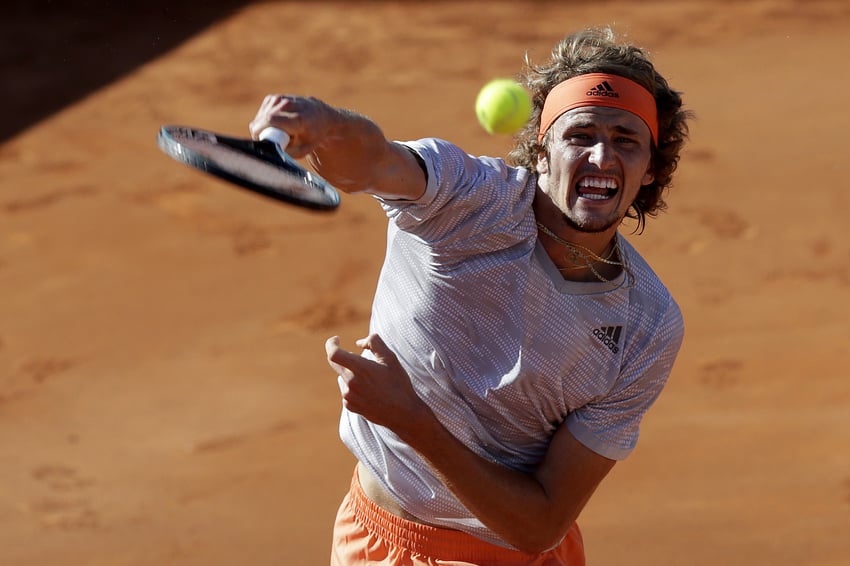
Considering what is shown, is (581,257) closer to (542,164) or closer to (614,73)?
(542,164)

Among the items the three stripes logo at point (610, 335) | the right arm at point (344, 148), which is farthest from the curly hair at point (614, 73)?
the right arm at point (344, 148)

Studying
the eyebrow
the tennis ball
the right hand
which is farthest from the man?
the tennis ball

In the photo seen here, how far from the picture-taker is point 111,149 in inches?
377

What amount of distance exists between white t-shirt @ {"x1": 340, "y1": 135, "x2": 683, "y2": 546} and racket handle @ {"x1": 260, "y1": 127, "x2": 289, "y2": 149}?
1.44 ft

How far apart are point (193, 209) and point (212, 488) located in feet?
10.3

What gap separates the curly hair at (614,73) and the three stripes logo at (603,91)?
0.20 feet

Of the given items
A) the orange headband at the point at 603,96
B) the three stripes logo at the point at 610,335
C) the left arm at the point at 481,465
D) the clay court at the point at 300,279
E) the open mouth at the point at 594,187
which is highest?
the orange headband at the point at 603,96

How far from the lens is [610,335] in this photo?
10.3 ft

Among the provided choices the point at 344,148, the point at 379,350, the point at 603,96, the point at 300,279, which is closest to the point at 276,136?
the point at 344,148

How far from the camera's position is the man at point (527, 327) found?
116 inches

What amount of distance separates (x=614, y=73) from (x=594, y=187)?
0.34 metres

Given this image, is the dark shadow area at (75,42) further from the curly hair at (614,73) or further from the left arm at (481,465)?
the left arm at (481,465)

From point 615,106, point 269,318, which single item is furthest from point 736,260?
point 615,106

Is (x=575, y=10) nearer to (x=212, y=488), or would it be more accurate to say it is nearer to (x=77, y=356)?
(x=77, y=356)
